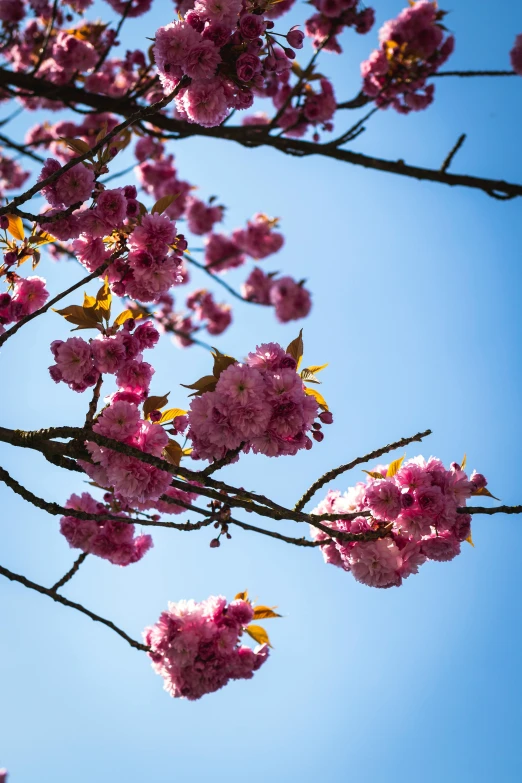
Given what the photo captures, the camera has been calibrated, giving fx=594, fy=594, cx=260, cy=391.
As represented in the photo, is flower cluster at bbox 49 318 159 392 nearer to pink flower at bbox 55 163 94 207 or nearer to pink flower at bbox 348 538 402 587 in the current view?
pink flower at bbox 55 163 94 207

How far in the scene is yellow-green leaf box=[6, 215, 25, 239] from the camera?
7.47ft

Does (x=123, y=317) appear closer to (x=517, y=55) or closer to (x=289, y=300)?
(x=517, y=55)

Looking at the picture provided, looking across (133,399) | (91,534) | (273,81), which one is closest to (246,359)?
(133,399)

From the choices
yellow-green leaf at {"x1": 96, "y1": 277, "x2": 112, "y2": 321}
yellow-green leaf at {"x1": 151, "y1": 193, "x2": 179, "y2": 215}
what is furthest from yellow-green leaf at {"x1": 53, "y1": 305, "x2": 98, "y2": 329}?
yellow-green leaf at {"x1": 151, "y1": 193, "x2": 179, "y2": 215}

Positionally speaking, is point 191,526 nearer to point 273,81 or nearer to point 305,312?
point 273,81

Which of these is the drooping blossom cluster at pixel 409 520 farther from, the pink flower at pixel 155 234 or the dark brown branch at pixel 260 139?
the dark brown branch at pixel 260 139

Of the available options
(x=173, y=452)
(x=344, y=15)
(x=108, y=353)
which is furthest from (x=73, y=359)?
(x=344, y=15)

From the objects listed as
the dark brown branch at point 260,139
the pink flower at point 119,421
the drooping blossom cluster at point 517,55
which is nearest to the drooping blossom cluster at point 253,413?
the pink flower at point 119,421

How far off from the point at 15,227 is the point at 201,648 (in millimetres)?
1942

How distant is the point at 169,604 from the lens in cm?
279

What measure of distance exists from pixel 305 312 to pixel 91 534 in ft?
22.9

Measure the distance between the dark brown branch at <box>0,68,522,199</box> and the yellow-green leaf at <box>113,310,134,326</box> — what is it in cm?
190

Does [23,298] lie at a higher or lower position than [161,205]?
lower

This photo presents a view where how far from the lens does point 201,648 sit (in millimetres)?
2652
